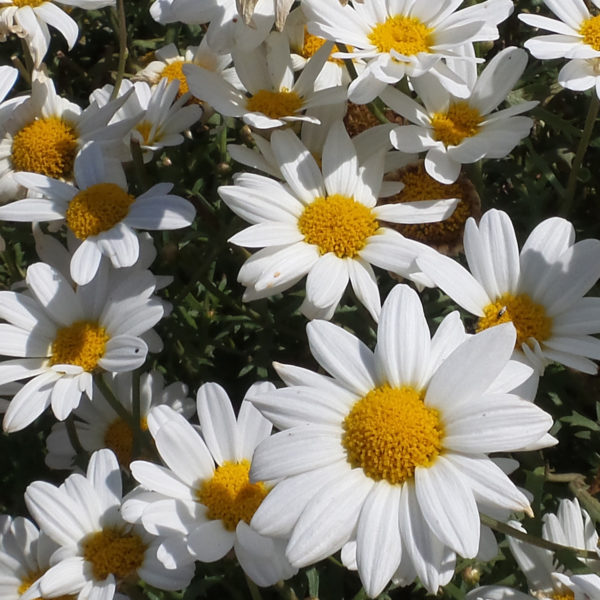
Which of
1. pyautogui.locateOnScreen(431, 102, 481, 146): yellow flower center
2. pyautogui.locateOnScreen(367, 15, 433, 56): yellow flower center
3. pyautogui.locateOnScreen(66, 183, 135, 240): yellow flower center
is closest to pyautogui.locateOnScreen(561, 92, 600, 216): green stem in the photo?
pyautogui.locateOnScreen(431, 102, 481, 146): yellow flower center

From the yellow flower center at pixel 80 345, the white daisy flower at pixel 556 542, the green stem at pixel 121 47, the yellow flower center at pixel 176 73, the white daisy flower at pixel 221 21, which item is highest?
the white daisy flower at pixel 221 21

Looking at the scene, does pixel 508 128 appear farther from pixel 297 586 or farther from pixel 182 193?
pixel 297 586

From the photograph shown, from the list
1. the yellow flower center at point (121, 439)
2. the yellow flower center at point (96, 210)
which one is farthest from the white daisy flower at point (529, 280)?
the yellow flower center at point (121, 439)

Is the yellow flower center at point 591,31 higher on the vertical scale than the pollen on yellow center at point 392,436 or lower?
higher

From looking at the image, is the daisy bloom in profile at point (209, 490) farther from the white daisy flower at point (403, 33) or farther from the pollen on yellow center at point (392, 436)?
the white daisy flower at point (403, 33)

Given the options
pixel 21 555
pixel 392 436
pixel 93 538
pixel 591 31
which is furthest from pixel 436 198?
pixel 21 555

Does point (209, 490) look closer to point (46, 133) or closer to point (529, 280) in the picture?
point (529, 280)

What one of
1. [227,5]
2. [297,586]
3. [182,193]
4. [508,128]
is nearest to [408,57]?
[508,128]

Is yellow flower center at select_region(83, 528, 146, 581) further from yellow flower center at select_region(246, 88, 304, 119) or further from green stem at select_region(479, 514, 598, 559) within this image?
yellow flower center at select_region(246, 88, 304, 119)
